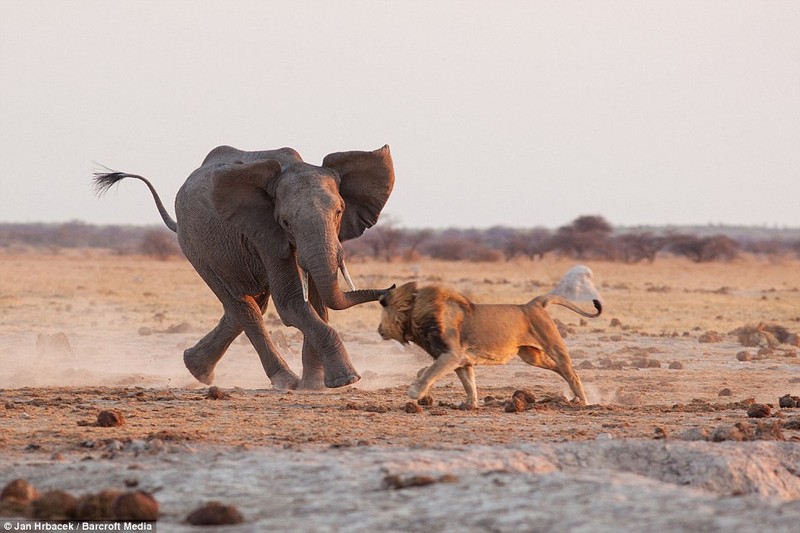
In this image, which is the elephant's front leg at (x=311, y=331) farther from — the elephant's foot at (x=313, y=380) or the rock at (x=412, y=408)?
the rock at (x=412, y=408)

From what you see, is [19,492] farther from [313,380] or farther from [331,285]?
[313,380]

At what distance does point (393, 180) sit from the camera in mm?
12953

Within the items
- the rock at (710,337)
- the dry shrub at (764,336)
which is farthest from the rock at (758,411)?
the rock at (710,337)

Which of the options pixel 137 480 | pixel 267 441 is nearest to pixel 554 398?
pixel 267 441

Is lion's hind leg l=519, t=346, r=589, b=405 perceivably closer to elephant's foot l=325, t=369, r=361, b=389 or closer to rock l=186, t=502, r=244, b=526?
elephant's foot l=325, t=369, r=361, b=389

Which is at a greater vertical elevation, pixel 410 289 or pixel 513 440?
pixel 410 289

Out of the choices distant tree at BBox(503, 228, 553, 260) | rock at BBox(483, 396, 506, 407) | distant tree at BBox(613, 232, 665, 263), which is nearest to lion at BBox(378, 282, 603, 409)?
rock at BBox(483, 396, 506, 407)

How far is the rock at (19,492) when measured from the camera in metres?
5.98

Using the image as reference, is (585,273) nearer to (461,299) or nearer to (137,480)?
(461,299)

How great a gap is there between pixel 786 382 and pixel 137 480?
29.8 feet

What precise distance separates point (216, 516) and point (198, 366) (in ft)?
26.5

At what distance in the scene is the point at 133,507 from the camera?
5.62 meters

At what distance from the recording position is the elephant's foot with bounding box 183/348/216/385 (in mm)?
13430

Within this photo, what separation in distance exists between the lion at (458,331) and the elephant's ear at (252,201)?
7.25ft
